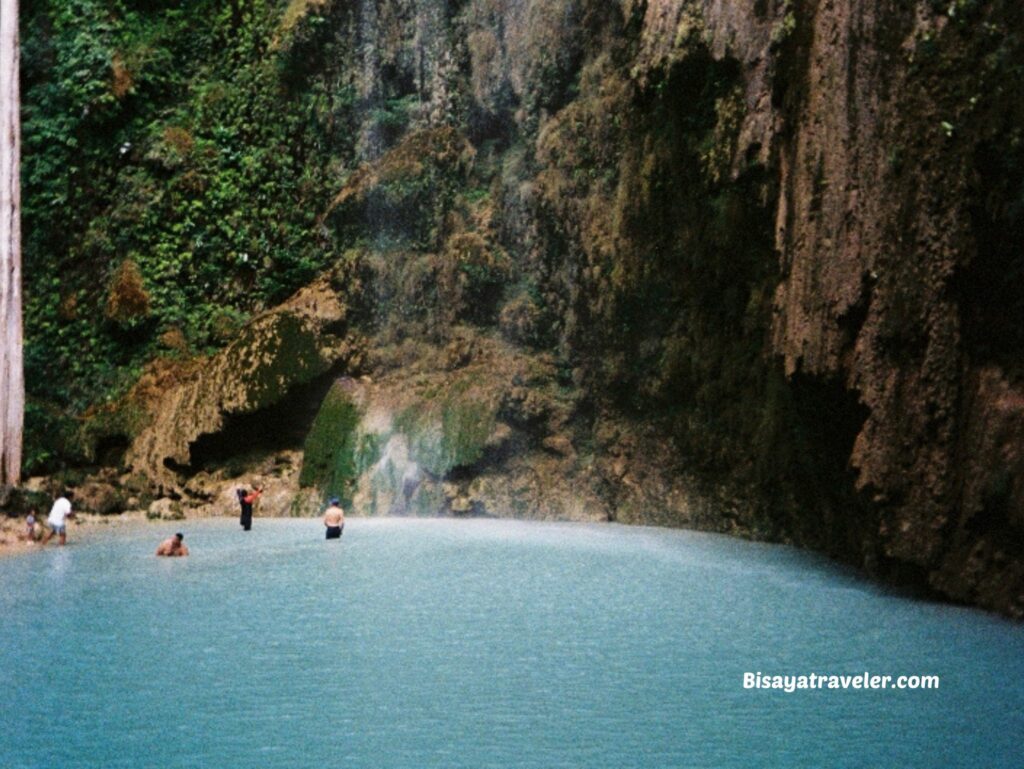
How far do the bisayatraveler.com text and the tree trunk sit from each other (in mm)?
12744

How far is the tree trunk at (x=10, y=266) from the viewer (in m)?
16.9

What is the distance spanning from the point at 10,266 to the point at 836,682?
14.1 meters

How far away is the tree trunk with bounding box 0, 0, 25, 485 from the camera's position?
16906mm

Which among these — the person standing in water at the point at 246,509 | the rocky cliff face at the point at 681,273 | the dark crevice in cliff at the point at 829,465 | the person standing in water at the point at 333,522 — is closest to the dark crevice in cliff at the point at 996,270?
the rocky cliff face at the point at 681,273

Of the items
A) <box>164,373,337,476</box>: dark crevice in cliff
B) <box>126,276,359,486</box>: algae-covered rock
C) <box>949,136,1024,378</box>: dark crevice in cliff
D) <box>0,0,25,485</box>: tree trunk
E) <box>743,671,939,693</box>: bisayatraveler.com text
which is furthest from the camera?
<box>164,373,337,476</box>: dark crevice in cliff

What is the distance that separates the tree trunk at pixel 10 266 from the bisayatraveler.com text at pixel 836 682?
1274 cm

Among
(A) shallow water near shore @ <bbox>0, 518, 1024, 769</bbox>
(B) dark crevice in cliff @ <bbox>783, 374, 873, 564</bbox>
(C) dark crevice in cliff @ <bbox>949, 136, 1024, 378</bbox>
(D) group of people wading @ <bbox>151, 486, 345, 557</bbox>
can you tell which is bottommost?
(A) shallow water near shore @ <bbox>0, 518, 1024, 769</bbox>

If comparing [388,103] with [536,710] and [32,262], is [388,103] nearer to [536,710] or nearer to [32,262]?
[32,262]

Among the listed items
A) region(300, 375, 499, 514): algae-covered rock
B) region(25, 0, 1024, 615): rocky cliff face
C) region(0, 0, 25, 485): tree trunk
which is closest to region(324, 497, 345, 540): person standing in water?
region(300, 375, 499, 514): algae-covered rock

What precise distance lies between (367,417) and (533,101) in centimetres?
593

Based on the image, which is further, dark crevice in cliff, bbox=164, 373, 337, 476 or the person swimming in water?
dark crevice in cliff, bbox=164, 373, 337, 476

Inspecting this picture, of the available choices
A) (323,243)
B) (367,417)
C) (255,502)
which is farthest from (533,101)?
(255,502)

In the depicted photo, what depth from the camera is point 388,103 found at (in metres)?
21.8

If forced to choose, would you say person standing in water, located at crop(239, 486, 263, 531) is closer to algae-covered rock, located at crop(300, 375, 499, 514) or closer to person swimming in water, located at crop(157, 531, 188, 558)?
algae-covered rock, located at crop(300, 375, 499, 514)
